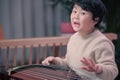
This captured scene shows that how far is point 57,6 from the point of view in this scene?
7.98 feet

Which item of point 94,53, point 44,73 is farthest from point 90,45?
Answer: point 44,73

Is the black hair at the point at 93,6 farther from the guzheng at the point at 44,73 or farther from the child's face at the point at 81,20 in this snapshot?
the guzheng at the point at 44,73

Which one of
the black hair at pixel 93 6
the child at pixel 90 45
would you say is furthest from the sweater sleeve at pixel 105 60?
the black hair at pixel 93 6

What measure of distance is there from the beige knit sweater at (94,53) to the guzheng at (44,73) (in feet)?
0.13

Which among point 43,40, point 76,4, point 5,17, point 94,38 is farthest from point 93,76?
point 5,17

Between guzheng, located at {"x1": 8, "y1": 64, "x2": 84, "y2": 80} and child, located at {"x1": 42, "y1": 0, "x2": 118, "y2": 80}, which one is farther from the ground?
child, located at {"x1": 42, "y1": 0, "x2": 118, "y2": 80}

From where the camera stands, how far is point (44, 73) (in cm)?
91

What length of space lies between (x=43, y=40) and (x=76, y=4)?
45 centimetres

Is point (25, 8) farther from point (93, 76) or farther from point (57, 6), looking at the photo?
point (93, 76)

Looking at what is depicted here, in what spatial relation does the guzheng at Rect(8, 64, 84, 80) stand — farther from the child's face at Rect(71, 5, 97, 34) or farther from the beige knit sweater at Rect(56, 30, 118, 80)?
the child's face at Rect(71, 5, 97, 34)

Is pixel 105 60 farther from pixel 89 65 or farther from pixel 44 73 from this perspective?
pixel 44 73

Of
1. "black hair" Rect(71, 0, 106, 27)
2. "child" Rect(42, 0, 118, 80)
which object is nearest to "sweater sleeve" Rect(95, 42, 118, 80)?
"child" Rect(42, 0, 118, 80)

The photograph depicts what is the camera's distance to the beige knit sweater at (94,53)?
0.86m

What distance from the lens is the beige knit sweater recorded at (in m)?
0.86
